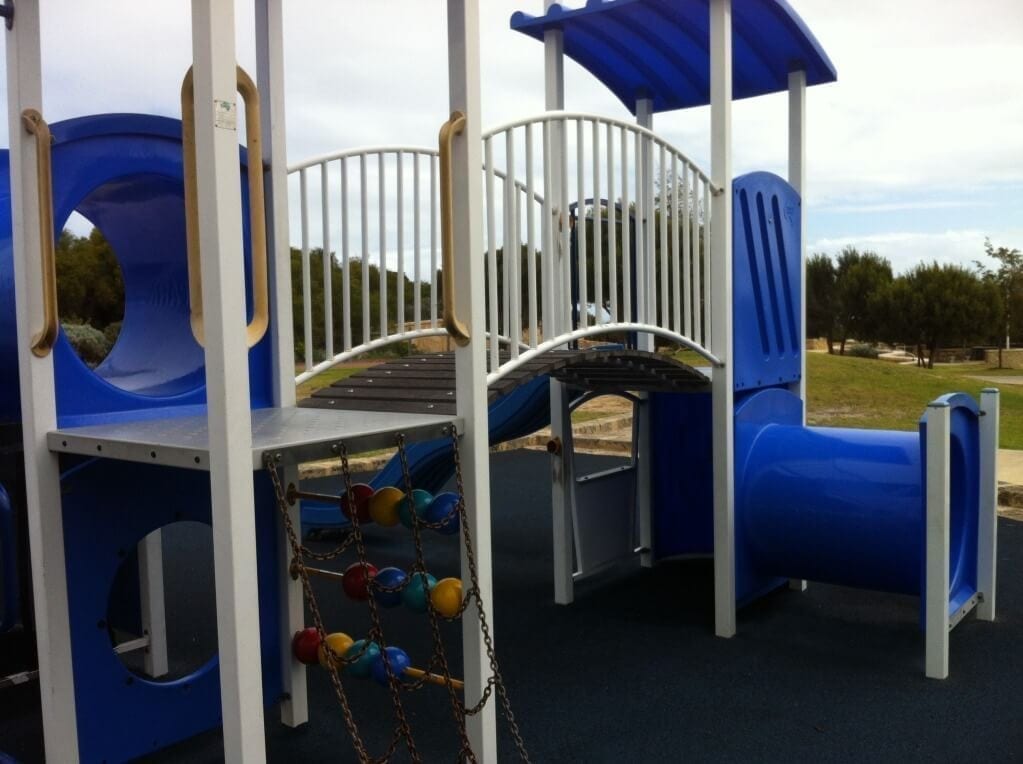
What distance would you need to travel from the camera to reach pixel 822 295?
37.3 meters

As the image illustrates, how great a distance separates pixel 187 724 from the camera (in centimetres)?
344

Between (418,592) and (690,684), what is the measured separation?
71.0 inches

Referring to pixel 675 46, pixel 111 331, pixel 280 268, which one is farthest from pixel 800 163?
pixel 111 331

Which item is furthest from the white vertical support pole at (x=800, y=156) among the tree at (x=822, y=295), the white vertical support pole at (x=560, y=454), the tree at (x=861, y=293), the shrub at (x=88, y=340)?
the tree at (x=822, y=295)

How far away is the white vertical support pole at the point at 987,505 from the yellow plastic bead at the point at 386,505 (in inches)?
126

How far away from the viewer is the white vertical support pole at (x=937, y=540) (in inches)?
163

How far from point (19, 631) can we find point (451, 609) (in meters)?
2.58

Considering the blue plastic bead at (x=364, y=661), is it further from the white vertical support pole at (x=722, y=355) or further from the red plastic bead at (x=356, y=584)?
the white vertical support pole at (x=722, y=355)

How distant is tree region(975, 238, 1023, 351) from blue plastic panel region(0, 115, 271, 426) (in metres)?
32.1

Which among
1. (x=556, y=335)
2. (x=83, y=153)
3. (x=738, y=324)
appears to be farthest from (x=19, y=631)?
(x=738, y=324)

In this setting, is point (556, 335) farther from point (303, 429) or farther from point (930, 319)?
point (930, 319)

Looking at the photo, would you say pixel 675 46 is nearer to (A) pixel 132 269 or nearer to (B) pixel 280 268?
(B) pixel 280 268

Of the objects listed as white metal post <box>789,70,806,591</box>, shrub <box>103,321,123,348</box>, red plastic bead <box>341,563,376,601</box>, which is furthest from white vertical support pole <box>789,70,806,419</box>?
shrub <box>103,321,123,348</box>

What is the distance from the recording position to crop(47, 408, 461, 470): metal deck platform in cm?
246
